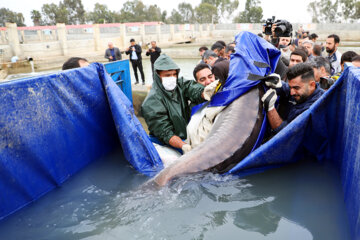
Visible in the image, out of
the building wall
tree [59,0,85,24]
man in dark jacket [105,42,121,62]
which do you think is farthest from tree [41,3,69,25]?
man in dark jacket [105,42,121,62]

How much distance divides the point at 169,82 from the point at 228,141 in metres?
1.19

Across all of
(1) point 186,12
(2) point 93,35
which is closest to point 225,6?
(1) point 186,12

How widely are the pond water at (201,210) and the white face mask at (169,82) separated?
4.32 ft

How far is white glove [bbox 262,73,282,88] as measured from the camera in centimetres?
296

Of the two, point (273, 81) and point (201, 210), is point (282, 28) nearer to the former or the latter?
point (273, 81)

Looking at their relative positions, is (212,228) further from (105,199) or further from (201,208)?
(105,199)

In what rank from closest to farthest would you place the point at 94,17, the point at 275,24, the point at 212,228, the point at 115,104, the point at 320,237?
1. the point at 320,237
2. the point at 212,228
3. the point at 115,104
4. the point at 275,24
5. the point at 94,17

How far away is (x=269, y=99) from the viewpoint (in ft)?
9.64

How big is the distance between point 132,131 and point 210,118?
94 centimetres

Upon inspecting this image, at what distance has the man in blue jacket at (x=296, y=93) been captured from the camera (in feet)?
9.07

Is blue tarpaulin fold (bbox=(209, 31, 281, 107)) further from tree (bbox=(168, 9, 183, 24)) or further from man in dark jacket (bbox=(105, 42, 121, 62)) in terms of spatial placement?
tree (bbox=(168, 9, 183, 24))

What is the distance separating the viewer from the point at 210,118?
128 inches

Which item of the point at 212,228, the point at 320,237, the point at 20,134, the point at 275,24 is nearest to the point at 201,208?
the point at 212,228

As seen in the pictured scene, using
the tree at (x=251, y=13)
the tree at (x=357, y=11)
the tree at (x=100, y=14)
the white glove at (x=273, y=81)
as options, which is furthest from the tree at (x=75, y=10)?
the white glove at (x=273, y=81)
